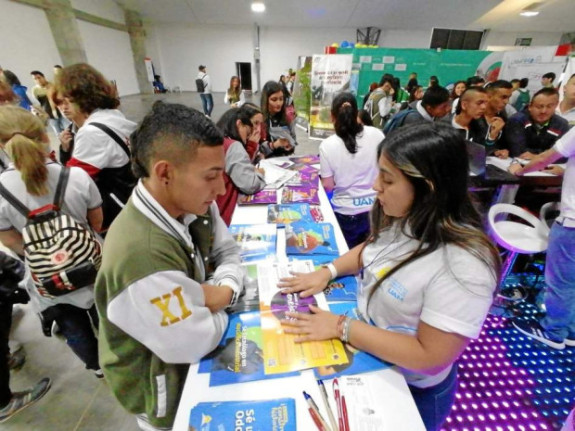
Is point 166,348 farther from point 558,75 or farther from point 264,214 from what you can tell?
point 558,75

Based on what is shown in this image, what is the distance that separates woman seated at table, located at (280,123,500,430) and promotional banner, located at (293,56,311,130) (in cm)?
671

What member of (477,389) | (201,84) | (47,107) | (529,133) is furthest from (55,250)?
(201,84)

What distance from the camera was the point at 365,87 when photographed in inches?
300

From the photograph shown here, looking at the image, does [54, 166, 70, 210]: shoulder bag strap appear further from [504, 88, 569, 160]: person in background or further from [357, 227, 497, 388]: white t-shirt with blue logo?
[504, 88, 569, 160]: person in background

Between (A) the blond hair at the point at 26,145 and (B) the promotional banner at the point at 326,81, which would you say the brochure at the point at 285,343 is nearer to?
(A) the blond hair at the point at 26,145

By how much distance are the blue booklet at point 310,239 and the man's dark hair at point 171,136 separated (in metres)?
0.61

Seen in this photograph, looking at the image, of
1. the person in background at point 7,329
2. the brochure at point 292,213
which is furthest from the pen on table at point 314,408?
the person in background at point 7,329

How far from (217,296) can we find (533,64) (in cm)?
948

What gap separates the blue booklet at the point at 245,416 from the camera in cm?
63

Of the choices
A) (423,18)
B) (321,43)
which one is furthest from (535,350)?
(321,43)

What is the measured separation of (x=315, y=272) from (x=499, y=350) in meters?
1.60

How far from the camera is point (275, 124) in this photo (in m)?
2.88

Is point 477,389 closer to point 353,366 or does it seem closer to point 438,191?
point 353,366

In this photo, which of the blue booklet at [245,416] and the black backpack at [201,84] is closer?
the blue booklet at [245,416]
